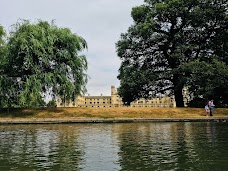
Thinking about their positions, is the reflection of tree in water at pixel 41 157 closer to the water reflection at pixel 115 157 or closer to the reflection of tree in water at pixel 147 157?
the water reflection at pixel 115 157

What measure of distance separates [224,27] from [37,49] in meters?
23.1

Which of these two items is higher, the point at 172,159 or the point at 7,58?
the point at 7,58

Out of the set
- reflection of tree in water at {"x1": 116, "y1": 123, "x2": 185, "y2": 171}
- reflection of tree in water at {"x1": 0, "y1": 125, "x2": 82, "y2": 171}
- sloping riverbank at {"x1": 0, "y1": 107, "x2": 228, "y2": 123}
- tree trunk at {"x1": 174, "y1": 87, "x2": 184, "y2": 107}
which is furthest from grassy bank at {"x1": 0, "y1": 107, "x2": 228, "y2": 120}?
A: reflection of tree in water at {"x1": 116, "y1": 123, "x2": 185, "y2": 171}

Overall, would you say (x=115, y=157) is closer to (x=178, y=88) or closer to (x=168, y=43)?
(x=178, y=88)

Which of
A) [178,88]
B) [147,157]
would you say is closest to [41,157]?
[147,157]

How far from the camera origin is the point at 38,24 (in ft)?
110

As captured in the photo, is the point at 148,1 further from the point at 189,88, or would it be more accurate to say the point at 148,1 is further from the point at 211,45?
the point at 189,88

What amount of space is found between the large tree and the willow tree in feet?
28.6

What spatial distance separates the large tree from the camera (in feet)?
126

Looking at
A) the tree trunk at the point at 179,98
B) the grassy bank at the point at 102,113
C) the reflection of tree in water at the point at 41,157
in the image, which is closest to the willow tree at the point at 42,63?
the grassy bank at the point at 102,113

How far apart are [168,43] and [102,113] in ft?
49.1

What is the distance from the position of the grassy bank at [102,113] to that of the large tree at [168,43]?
590 cm

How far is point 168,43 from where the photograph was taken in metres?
40.8

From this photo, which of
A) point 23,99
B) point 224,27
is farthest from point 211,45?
point 23,99
